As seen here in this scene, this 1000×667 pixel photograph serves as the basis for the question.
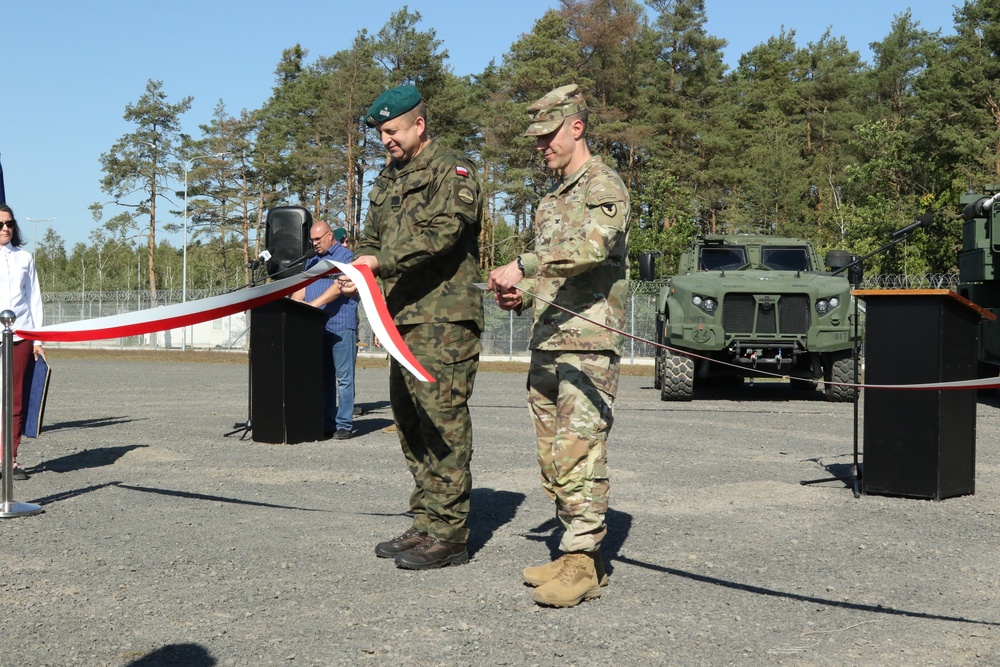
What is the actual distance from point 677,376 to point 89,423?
6908 mm

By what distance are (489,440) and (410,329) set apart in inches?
190

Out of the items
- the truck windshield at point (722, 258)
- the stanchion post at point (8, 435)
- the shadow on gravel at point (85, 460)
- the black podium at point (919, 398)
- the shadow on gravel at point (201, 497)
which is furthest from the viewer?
the truck windshield at point (722, 258)

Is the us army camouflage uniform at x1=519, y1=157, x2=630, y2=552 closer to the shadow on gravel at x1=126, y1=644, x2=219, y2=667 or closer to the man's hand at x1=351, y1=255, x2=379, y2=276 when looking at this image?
the man's hand at x1=351, y1=255, x2=379, y2=276

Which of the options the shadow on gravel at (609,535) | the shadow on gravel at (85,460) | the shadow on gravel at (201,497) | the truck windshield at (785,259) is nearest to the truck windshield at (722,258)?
the truck windshield at (785,259)

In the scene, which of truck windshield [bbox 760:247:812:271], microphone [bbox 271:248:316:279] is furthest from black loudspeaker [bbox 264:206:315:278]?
truck windshield [bbox 760:247:812:271]

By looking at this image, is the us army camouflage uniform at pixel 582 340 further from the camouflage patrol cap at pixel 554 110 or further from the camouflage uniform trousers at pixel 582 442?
the camouflage patrol cap at pixel 554 110

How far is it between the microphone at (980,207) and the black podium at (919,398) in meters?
6.73

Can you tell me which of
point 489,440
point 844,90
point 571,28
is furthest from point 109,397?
point 844,90

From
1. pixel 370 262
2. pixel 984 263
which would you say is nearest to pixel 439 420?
pixel 370 262

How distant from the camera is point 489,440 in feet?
30.9

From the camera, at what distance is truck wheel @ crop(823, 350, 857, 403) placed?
1359 centimetres

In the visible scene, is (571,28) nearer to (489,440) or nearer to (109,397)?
(109,397)

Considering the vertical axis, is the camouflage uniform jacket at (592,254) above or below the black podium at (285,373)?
above

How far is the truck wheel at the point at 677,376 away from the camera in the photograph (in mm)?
13531
